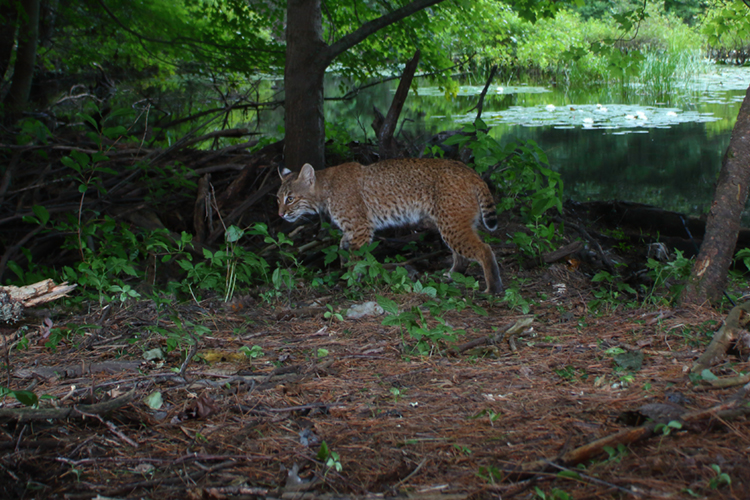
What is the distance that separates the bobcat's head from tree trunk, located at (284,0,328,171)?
2.37 feet

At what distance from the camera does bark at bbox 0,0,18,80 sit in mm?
7897

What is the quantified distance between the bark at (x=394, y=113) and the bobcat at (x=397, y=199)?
1.20 metres

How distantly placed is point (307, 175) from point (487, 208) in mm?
1884

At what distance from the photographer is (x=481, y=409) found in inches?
104

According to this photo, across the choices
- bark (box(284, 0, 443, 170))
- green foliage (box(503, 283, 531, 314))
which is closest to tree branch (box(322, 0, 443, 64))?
bark (box(284, 0, 443, 170))

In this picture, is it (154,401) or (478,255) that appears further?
(478,255)

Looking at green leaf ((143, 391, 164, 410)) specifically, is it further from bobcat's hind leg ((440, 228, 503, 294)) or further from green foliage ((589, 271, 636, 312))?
bobcat's hind leg ((440, 228, 503, 294))

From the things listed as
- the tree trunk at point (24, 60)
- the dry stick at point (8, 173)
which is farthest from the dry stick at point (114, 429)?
the tree trunk at point (24, 60)

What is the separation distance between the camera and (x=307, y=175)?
6.10m

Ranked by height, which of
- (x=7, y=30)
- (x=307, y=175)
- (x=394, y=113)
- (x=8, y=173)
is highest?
(x=7, y=30)

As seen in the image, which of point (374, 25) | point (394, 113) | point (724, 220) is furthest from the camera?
point (394, 113)

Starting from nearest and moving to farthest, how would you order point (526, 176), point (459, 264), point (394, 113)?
1. point (459, 264)
2. point (526, 176)
3. point (394, 113)

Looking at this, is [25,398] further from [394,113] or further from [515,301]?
[394,113]

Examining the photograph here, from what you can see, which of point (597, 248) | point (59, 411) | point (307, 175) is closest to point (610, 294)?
point (597, 248)
